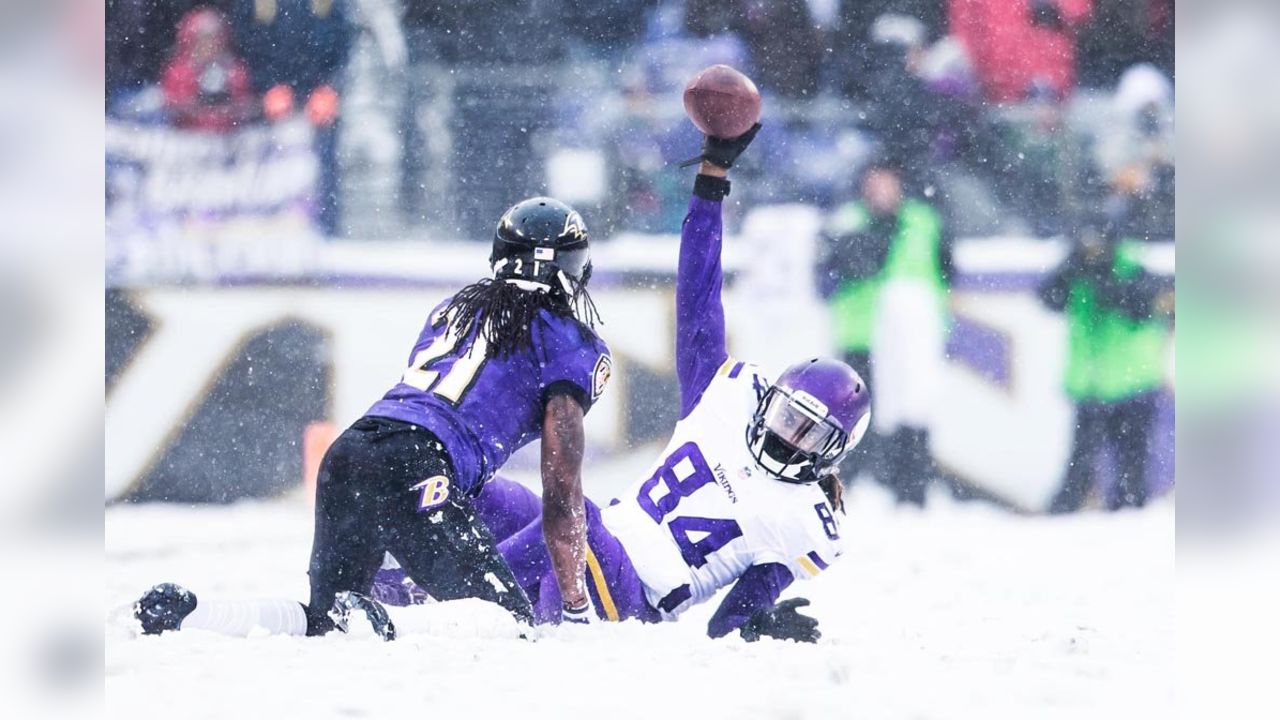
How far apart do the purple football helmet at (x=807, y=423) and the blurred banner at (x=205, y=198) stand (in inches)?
167

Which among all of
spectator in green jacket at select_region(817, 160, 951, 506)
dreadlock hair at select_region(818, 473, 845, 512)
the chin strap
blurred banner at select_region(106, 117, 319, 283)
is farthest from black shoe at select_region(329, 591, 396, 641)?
spectator in green jacket at select_region(817, 160, 951, 506)

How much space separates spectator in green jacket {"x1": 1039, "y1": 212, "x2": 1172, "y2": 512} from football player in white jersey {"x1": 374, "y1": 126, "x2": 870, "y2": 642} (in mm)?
3931

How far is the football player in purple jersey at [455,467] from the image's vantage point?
131 inches

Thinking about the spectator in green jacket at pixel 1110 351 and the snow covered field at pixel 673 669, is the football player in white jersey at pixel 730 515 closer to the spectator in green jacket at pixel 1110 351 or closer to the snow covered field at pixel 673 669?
the snow covered field at pixel 673 669

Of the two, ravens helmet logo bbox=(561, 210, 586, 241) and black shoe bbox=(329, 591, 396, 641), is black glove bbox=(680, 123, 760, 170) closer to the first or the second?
ravens helmet logo bbox=(561, 210, 586, 241)

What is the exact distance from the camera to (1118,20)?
8.00 meters

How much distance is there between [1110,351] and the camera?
7.61m

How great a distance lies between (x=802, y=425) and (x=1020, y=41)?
4985 mm

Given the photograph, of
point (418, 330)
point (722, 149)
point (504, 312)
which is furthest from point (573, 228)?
point (418, 330)

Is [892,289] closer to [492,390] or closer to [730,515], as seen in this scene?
[730,515]

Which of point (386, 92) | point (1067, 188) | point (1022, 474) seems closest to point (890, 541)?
point (1022, 474)

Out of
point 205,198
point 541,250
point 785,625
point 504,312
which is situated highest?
point 205,198

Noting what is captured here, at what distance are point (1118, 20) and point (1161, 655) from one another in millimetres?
5157
